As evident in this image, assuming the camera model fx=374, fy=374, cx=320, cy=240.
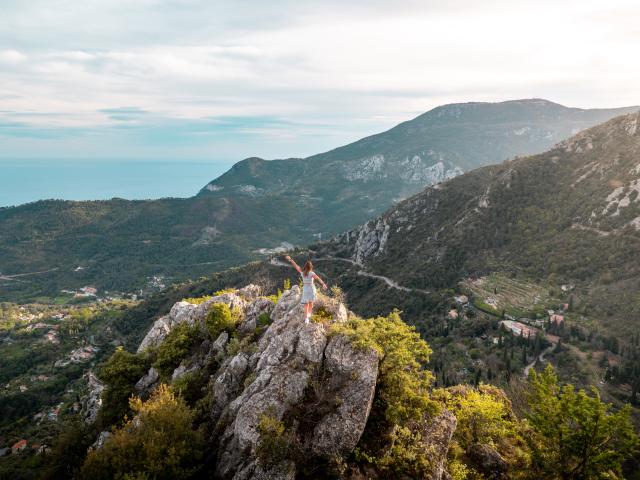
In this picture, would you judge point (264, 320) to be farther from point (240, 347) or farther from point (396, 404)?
point (396, 404)

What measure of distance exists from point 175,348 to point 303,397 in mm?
16401

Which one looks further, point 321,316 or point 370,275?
point 370,275

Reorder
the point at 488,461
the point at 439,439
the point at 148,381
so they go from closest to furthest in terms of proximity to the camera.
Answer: the point at 439,439
the point at 488,461
the point at 148,381

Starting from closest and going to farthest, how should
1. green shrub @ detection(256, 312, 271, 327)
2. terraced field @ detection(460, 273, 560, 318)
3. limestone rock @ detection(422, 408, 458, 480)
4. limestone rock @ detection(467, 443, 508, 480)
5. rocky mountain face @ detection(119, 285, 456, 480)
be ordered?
rocky mountain face @ detection(119, 285, 456, 480) < limestone rock @ detection(422, 408, 458, 480) < limestone rock @ detection(467, 443, 508, 480) < green shrub @ detection(256, 312, 271, 327) < terraced field @ detection(460, 273, 560, 318)

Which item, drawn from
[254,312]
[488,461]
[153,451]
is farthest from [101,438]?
[488,461]

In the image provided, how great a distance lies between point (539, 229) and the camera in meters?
107

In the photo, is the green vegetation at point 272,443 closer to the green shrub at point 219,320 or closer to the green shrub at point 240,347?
the green shrub at point 240,347

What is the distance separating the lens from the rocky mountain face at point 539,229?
277ft

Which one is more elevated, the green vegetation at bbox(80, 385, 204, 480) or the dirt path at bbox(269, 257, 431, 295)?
the green vegetation at bbox(80, 385, 204, 480)

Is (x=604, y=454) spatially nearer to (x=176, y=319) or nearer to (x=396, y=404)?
(x=396, y=404)

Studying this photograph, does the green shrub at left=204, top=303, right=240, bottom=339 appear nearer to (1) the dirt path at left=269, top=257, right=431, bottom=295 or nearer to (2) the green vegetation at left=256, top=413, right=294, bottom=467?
(2) the green vegetation at left=256, top=413, right=294, bottom=467

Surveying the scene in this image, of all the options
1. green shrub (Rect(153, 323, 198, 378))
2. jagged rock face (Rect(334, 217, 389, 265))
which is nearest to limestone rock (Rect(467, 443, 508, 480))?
green shrub (Rect(153, 323, 198, 378))

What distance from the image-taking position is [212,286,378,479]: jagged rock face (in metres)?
17.3

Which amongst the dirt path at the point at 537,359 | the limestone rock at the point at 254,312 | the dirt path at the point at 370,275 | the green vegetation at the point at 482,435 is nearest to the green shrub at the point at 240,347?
the limestone rock at the point at 254,312
